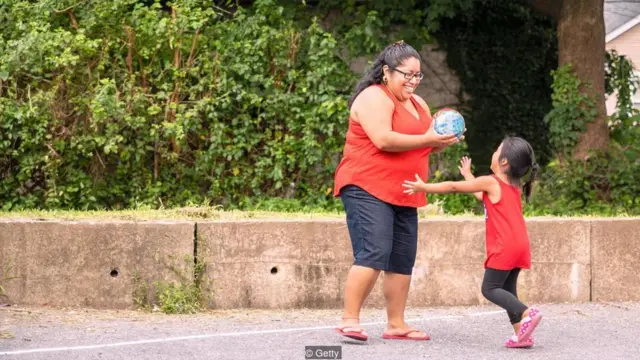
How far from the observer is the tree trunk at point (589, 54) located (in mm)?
13211

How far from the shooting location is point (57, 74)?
433 inches

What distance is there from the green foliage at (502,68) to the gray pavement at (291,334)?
22.5 feet

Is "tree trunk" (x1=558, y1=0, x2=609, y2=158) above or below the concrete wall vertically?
above

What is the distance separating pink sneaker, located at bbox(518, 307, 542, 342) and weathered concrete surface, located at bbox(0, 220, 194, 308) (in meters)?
2.53

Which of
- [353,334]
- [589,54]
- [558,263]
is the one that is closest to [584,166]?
[589,54]

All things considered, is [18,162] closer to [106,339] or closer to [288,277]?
[288,277]

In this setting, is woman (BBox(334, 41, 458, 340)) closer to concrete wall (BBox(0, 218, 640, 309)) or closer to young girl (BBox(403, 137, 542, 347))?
young girl (BBox(403, 137, 542, 347))

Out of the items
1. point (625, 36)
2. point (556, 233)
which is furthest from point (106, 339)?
point (625, 36)

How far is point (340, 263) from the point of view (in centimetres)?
825

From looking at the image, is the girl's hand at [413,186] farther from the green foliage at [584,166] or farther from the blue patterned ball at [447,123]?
the green foliage at [584,166]

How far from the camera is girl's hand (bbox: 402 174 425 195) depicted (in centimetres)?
652

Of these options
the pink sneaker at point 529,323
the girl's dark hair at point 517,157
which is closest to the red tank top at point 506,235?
the girl's dark hair at point 517,157

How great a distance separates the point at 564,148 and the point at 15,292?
24.1ft

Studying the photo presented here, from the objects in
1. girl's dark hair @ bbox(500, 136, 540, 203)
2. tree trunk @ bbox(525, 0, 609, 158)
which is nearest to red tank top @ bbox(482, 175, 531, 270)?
girl's dark hair @ bbox(500, 136, 540, 203)
